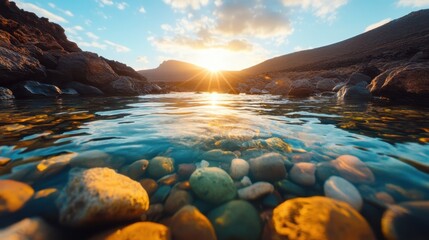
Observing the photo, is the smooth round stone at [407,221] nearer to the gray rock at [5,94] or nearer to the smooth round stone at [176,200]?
the smooth round stone at [176,200]

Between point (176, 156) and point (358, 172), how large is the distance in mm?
1577

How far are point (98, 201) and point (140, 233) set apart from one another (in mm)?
310

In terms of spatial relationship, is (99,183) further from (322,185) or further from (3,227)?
(322,185)

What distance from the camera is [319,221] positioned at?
1.27 meters

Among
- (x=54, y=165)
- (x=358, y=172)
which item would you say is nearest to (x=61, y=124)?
(x=54, y=165)

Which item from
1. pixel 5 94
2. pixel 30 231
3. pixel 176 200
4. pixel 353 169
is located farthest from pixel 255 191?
pixel 5 94

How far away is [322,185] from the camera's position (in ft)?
5.52

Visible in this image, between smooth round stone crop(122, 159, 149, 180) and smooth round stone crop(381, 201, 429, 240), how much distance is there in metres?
1.67

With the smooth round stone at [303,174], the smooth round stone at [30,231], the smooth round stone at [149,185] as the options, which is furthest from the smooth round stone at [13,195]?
the smooth round stone at [303,174]

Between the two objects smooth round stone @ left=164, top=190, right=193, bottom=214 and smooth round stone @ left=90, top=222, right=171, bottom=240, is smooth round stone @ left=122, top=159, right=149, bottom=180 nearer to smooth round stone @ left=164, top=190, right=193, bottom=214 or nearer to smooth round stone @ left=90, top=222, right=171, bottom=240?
smooth round stone @ left=164, top=190, right=193, bottom=214

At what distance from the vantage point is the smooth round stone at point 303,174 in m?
1.75

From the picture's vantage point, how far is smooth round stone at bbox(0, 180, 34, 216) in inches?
52.7

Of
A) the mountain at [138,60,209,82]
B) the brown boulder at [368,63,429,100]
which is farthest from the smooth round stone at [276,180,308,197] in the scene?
the mountain at [138,60,209,82]

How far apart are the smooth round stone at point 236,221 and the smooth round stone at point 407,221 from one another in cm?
70
